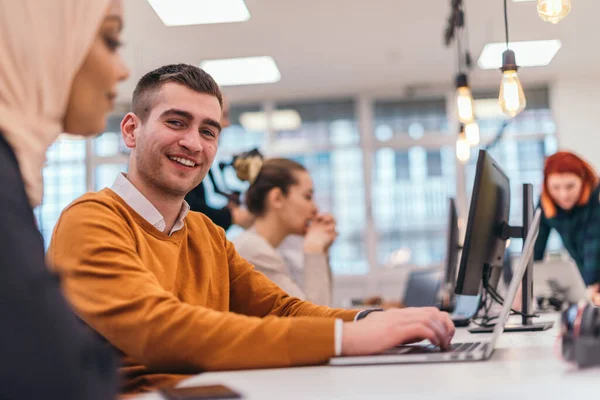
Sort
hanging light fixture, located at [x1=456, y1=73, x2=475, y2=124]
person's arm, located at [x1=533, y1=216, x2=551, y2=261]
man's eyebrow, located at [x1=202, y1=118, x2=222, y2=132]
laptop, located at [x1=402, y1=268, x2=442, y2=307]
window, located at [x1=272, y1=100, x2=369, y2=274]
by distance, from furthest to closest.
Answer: window, located at [x1=272, y1=100, x2=369, y2=274]
hanging light fixture, located at [x1=456, y1=73, x2=475, y2=124]
laptop, located at [x1=402, y1=268, x2=442, y2=307]
person's arm, located at [x1=533, y1=216, x2=551, y2=261]
man's eyebrow, located at [x1=202, y1=118, x2=222, y2=132]

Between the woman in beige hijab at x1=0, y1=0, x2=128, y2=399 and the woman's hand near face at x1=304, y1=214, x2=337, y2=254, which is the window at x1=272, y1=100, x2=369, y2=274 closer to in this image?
the woman's hand near face at x1=304, y1=214, x2=337, y2=254

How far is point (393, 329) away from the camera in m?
1.12

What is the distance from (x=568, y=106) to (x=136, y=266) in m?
7.95

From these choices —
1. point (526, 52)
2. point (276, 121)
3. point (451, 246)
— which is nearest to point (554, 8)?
point (451, 246)

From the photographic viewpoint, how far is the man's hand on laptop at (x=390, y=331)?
110 cm

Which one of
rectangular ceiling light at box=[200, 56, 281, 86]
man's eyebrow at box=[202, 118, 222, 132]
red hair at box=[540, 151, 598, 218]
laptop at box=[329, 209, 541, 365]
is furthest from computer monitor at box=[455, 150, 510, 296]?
rectangular ceiling light at box=[200, 56, 281, 86]

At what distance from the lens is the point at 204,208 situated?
2605 millimetres

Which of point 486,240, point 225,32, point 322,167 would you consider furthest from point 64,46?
point 322,167

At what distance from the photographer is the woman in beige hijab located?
1.95 ft

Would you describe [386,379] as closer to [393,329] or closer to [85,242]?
[393,329]

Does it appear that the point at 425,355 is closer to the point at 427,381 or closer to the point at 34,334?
the point at 427,381

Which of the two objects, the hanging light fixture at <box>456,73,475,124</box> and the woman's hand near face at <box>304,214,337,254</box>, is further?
the hanging light fixture at <box>456,73,475,124</box>

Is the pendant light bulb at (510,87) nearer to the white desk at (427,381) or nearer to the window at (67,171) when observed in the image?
the white desk at (427,381)

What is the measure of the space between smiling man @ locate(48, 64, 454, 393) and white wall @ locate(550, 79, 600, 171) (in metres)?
7.38
